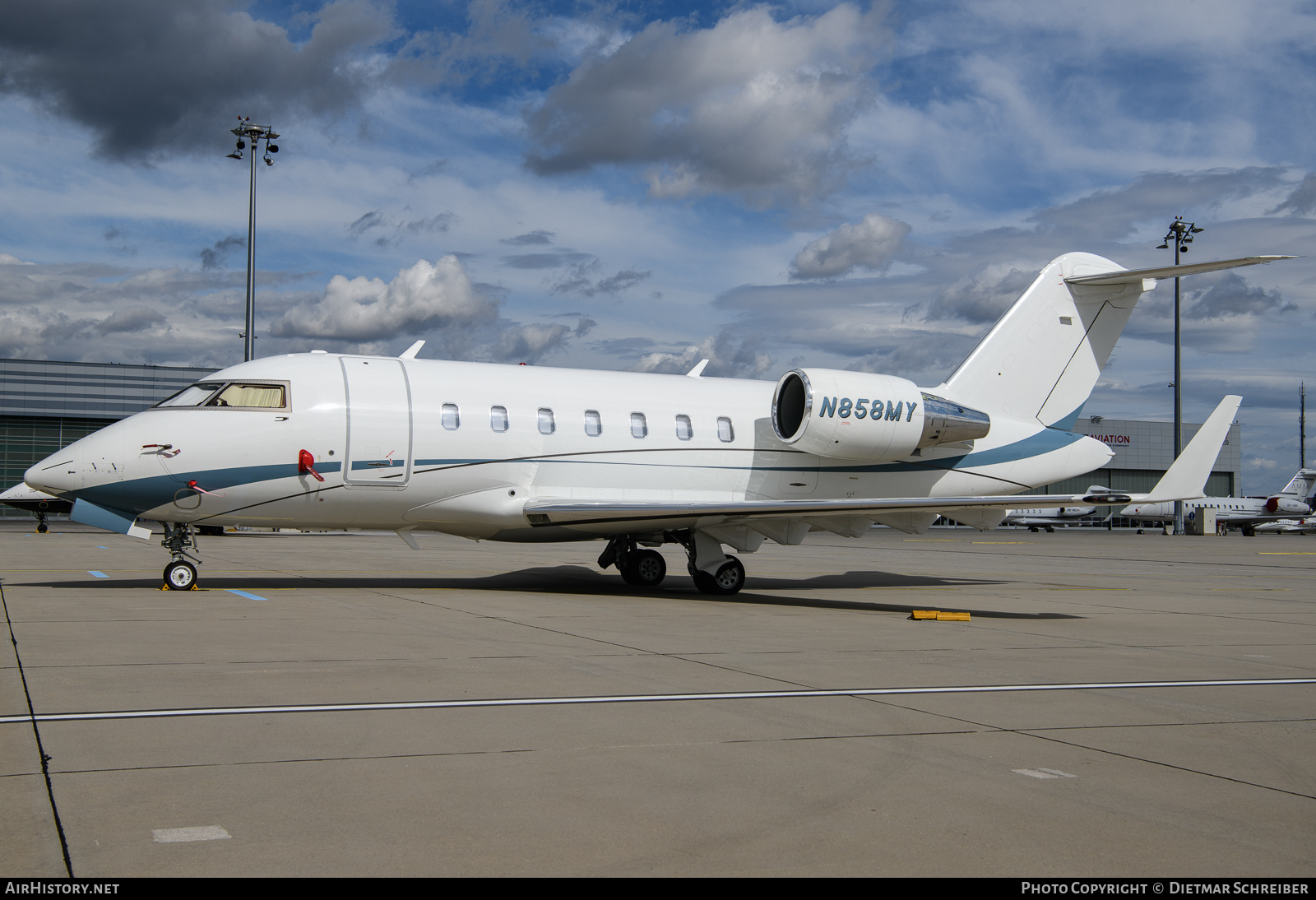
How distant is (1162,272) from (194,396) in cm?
1645

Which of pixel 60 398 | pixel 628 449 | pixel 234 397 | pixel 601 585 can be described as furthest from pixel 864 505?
pixel 60 398

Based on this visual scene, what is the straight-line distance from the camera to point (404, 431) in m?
16.1

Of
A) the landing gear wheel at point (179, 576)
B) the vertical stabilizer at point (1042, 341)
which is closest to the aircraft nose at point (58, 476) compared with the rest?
the landing gear wheel at point (179, 576)

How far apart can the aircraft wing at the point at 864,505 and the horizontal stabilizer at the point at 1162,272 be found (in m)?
3.07

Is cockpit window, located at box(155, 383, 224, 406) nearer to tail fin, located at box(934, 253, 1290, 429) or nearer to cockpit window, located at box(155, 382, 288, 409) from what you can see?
cockpit window, located at box(155, 382, 288, 409)

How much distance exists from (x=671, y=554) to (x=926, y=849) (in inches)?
1126

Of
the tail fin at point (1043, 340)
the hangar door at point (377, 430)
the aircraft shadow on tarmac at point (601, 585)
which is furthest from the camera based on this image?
the tail fin at point (1043, 340)

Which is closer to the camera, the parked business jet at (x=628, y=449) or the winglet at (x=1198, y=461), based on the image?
the winglet at (x=1198, y=461)

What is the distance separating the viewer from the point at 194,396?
1570 cm

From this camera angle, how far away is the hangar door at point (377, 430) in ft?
51.9

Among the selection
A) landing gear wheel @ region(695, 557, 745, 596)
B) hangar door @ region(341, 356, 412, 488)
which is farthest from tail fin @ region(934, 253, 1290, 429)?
hangar door @ region(341, 356, 412, 488)

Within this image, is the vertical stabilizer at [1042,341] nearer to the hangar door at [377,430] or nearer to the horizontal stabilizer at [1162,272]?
the horizontal stabilizer at [1162,272]

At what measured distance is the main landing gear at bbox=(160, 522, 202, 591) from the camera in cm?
1571

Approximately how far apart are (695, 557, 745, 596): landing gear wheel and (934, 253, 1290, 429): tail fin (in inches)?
225
